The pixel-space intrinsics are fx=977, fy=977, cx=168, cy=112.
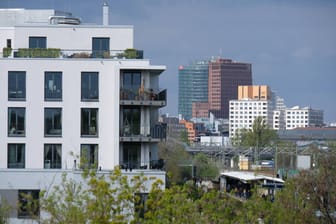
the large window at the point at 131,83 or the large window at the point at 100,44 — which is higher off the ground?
the large window at the point at 100,44

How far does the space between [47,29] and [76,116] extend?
6.50 meters

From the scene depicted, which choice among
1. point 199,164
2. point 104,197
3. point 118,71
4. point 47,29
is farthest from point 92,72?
point 199,164

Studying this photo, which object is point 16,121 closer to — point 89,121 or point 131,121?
point 89,121

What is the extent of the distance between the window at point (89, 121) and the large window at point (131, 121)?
152 cm

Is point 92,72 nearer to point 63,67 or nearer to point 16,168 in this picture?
point 63,67

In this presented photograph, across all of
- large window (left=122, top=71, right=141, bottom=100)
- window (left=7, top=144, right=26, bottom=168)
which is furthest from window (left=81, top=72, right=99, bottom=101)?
window (left=7, top=144, right=26, bottom=168)

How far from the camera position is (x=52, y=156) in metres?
50.0

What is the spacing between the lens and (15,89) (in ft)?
164

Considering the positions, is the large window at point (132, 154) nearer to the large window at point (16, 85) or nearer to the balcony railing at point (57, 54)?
the balcony railing at point (57, 54)

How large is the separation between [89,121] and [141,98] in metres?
2.92

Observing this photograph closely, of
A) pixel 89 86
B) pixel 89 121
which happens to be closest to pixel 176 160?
pixel 89 121

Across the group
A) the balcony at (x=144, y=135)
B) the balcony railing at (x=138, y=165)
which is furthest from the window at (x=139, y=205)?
the balcony at (x=144, y=135)

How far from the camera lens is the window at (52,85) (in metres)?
50.1

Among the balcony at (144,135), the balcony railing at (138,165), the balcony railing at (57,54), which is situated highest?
the balcony railing at (57,54)
